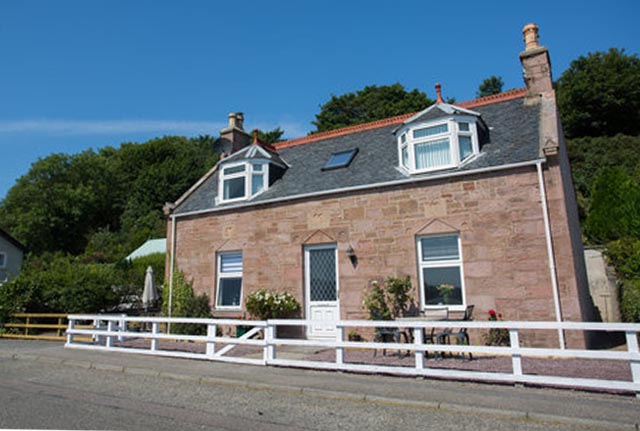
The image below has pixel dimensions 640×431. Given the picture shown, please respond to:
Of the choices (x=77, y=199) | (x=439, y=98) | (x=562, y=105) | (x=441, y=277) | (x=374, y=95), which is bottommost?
(x=441, y=277)

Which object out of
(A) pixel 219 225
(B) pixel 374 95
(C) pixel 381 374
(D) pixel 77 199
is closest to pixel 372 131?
(A) pixel 219 225

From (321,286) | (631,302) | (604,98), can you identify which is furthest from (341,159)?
(604,98)

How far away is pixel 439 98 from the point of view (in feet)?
43.1

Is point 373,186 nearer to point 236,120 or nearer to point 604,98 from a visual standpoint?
point 236,120

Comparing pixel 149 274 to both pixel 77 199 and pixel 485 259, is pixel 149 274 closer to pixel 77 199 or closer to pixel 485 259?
pixel 485 259

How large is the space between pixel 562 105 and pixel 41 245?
55344 mm

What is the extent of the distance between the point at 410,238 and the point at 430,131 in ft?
10.7

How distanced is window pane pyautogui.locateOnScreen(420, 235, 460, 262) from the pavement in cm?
458

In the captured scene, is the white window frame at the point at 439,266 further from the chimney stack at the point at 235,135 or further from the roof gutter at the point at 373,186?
the chimney stack at the point at 235,135

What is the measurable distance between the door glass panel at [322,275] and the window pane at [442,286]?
282 centimetres

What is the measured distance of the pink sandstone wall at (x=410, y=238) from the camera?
1026 centimetres

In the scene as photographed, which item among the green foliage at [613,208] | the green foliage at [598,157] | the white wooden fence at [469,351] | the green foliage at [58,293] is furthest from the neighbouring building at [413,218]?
the green foliage at [598,157]

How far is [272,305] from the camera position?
12945mm

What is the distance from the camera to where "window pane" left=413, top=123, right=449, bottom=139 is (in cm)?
1237
